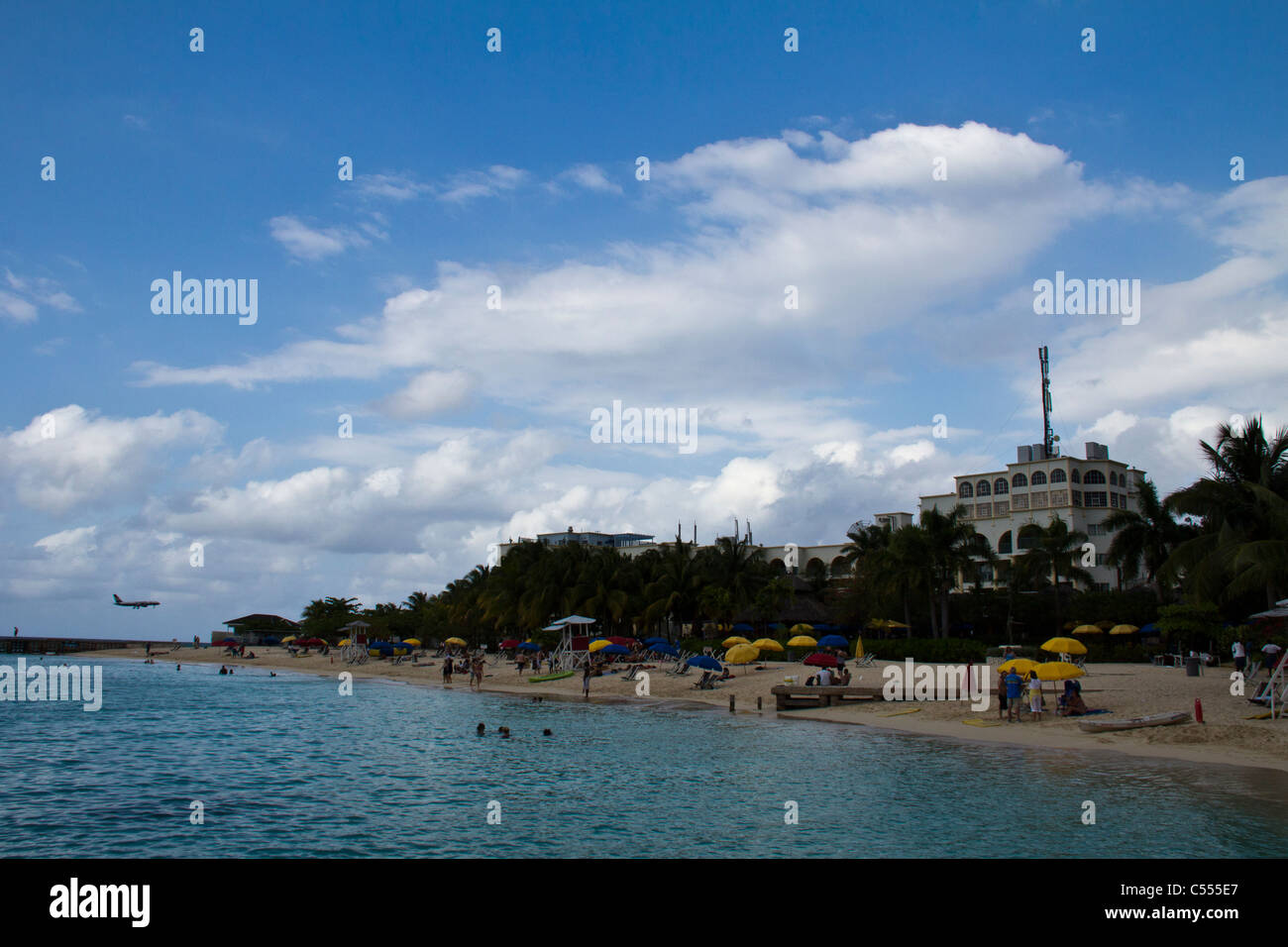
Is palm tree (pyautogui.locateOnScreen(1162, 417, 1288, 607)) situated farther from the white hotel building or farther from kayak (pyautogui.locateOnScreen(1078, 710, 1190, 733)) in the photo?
the white hotel building

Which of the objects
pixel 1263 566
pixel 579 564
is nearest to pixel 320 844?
pixel 1263 566

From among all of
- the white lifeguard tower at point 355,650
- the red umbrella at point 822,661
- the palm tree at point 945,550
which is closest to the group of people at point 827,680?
the red umbrella at point 822,661

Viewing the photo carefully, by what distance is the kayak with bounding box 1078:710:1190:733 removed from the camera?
83.8ft

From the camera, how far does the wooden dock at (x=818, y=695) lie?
36.2 meters

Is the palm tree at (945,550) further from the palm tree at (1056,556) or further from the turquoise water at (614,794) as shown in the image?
the turquoise water at (614,794)

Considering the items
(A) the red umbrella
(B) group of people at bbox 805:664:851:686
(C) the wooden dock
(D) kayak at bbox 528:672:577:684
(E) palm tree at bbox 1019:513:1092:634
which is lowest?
(D) kayak at bbox 528:672:577:684

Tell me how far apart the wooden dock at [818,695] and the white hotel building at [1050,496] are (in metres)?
42.0

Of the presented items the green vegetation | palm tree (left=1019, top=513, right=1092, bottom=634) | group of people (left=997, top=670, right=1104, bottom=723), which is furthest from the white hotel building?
group of people (left=997, top=670, right=1104, bottom=723)

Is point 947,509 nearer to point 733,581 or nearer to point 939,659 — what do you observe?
point 733,581

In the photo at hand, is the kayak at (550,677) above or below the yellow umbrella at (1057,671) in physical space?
below

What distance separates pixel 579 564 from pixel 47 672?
52.0 m

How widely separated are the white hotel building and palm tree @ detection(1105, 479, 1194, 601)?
1775 centimetres

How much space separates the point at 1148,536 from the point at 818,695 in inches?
1181
